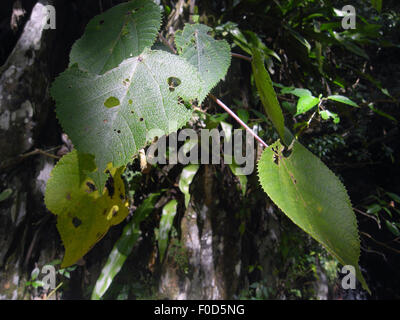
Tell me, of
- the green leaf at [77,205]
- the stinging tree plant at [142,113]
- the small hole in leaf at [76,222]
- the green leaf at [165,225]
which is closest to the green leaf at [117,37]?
the stinging tree plant at [142,113]

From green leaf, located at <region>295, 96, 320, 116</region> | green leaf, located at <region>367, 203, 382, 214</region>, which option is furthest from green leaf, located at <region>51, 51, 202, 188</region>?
green leaf, located at <region>367, 203, 382, 214</region>

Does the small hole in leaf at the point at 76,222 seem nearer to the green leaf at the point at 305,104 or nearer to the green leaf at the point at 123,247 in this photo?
the green leaf at the point at 123,247

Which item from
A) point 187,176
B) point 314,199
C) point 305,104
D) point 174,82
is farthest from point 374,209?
point 174,82

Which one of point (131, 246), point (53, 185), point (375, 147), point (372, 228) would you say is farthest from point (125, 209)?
point (375, 147)

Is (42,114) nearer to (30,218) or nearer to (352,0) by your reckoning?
(30,218)

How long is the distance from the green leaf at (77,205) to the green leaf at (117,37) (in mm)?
125

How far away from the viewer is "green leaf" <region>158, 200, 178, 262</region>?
864mm

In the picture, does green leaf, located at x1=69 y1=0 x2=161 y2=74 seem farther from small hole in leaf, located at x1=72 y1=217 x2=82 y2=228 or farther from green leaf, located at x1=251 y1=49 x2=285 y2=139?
small hole in leaf, located at x1=72 y1=217 x2=82 y2=228

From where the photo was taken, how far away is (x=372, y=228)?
1.20 m

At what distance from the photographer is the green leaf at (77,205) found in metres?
0.35

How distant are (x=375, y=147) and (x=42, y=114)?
5.19 feet

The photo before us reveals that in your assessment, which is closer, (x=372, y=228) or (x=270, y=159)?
(x=270, y=159)

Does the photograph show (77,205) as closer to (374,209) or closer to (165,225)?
(165,225)

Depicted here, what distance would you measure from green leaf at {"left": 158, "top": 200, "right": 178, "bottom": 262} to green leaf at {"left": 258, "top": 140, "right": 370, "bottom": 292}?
636 mm
